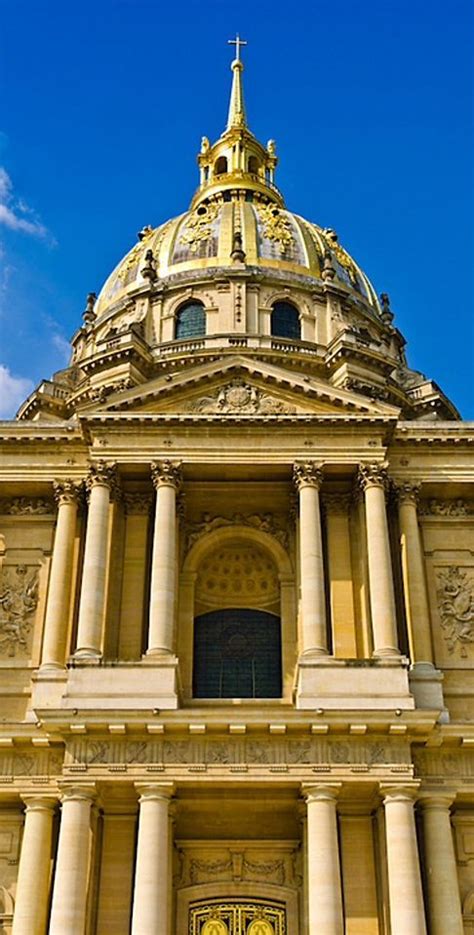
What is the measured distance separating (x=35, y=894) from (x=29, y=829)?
1.42m

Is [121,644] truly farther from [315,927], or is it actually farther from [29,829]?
[315,927]

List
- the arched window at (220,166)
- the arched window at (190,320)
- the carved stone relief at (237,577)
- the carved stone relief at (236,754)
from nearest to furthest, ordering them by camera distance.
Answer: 1. the carved stone relief at (236,754)
2. the carved stone relief at (237,577)
3. the arched window at (190,320)
4. the arched window at (220,166)

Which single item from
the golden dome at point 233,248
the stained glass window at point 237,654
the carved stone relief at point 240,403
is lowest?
the stained glass window at point 237,654

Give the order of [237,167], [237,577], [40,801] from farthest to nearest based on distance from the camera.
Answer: [237,167]
[237,577]
[40,801]

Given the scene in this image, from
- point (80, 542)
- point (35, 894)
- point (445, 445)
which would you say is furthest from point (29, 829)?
point (445, 445)

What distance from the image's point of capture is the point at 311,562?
2684cm

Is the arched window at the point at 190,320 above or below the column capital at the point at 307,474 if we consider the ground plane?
above

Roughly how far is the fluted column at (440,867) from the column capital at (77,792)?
7393 millimetres

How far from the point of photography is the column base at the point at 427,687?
1010 inches

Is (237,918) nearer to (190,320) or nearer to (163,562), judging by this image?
(163,562)

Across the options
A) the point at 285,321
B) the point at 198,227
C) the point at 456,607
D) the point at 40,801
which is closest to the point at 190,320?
the point at 285,321


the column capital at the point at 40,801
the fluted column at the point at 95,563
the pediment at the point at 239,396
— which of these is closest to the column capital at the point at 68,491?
the fluted column at the point at 95,563

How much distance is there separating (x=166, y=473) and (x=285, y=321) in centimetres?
1788

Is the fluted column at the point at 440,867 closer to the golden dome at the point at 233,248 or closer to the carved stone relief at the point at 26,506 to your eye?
the carved stone relief at the point at 26,506
